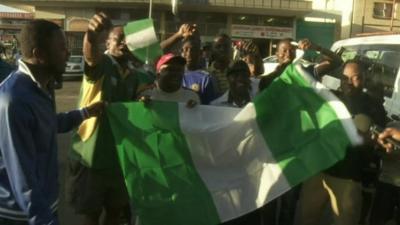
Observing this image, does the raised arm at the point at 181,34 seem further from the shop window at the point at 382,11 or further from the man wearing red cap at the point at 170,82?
the shop window at the point at 382,11

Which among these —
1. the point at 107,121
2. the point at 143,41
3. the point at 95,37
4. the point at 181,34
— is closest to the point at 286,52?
the point at 181,34

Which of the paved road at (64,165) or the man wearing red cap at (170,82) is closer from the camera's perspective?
the man wearing red cap at (170,82)

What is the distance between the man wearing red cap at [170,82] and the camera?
13.3 ft

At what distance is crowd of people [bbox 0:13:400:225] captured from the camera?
2680mm

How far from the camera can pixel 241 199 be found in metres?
3.75

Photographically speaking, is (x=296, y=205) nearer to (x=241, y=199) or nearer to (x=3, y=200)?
(x=241, y=199)

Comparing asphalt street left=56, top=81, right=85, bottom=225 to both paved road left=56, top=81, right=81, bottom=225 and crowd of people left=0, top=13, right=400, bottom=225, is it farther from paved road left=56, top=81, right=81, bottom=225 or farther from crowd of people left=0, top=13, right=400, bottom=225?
crowd of people left=0, top=13, right=400, bottom=225

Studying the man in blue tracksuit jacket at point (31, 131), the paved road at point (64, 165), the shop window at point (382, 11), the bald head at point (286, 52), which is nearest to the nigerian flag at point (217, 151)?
the man in blue tracksuit jacket at point (31, 131)

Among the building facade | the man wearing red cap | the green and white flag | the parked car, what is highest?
the green and white flag

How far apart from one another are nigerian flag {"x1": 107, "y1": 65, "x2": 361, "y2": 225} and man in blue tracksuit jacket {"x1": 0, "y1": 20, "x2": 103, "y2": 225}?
914 millimetres

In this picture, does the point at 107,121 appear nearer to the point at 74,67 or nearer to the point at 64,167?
the point at 64,167

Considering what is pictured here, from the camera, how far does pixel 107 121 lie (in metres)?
3.98

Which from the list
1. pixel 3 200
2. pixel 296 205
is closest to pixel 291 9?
pixel 296 205

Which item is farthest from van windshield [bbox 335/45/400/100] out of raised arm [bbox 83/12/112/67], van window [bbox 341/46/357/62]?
raised arm [bbox 83/12/112/67]
